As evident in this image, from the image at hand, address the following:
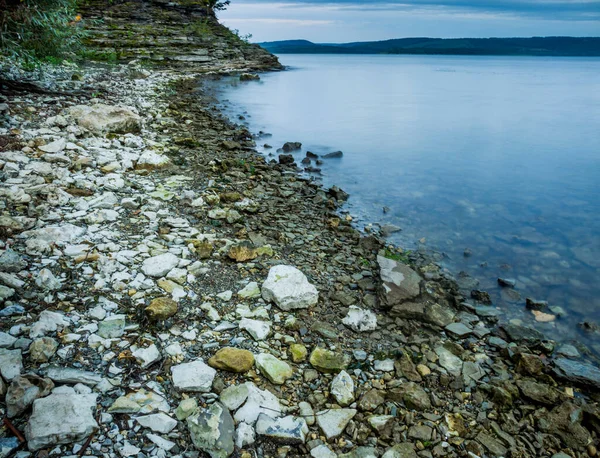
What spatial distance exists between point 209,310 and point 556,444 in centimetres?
356

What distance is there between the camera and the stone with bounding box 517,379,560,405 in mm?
3639

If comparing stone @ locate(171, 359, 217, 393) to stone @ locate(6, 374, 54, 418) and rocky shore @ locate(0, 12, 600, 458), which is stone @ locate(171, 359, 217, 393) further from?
stone @ locate(6, 374, 54, 418)

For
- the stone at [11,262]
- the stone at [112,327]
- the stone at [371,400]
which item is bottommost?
the stone at [371,400]

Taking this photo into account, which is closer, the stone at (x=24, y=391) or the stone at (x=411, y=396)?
the stone at (x=24, y=391)

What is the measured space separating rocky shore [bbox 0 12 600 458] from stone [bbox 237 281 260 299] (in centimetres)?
4

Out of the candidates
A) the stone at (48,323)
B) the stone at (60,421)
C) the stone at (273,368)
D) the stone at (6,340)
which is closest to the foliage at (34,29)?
the stone at (48,323)

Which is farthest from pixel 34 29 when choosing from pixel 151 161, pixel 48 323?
pixel 48 323

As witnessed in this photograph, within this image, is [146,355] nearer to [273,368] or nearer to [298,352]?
[273,368]

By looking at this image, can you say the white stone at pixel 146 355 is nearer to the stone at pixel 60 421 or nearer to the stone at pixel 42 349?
the stone at pixel 60 421

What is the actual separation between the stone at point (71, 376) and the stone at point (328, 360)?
1.94 meters

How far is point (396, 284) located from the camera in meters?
4.93

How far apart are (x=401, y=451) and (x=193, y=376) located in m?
1.85

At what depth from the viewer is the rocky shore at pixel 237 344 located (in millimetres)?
2920

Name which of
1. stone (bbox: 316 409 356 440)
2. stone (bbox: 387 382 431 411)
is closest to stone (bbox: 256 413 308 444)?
stone (bbox: 316 409 356 440)
